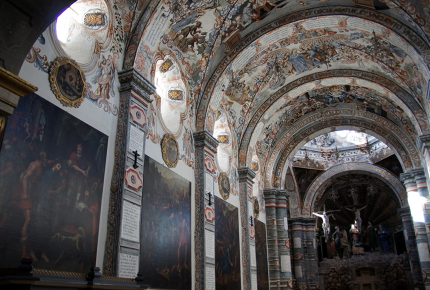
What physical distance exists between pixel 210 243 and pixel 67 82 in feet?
20.6

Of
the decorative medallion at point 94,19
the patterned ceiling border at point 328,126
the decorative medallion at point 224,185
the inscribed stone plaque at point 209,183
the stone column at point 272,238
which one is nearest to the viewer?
the decorative medallion at point 94,19

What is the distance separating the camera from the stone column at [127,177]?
23.9 feet

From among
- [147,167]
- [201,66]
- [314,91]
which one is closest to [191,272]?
[147,167]

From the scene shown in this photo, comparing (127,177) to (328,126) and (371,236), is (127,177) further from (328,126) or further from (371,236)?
(371,236)

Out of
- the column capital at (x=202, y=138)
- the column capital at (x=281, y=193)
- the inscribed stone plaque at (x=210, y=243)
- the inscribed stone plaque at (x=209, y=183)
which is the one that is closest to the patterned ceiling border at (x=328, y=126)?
the column capital at (x=281, y=193)

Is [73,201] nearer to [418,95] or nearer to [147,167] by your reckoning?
[147,167]

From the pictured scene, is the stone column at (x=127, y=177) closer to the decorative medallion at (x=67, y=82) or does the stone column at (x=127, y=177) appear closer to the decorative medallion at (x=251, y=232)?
the decorative medallion at (x=67, y=82)

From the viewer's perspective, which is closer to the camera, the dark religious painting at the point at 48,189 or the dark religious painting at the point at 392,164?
the dark religious painting at the point at 48,189

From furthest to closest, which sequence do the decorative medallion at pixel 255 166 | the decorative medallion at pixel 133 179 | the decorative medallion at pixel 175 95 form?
the decorative medallion at pixel 255 166
the decorative medallion at pixel 175 95
the decorative medallion at pixel 133 179

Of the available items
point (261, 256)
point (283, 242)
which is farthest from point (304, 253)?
point (261, 256)

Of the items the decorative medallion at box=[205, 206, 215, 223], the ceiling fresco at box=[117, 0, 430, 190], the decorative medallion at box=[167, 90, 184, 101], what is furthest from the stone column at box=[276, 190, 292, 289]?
the decorative medallion at box=[167, 90, 184, 101]

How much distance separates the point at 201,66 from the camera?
12320 millimetres

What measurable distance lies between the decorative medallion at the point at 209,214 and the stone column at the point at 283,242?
6.96 metres

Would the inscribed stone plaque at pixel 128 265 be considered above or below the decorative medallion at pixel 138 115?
below
